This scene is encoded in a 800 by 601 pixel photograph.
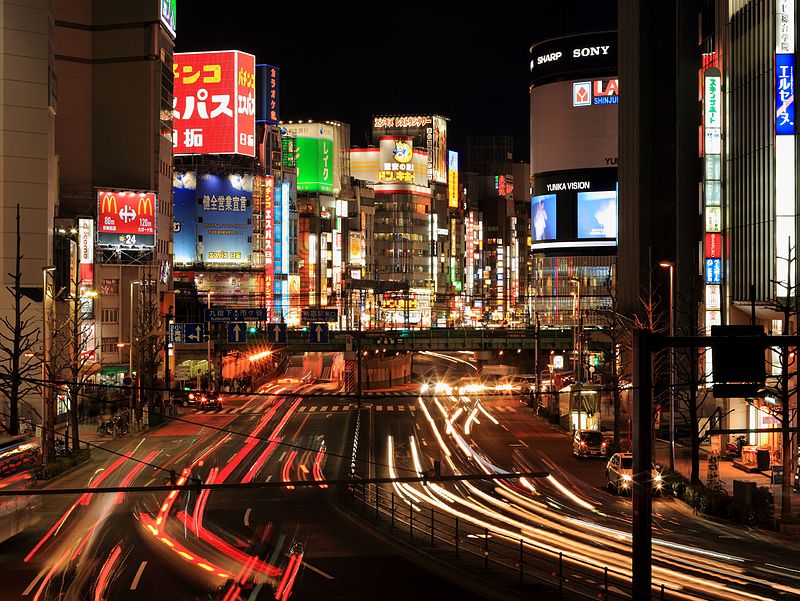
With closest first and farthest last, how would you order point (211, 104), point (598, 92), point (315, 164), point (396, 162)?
point (211, 104), point (598, 92), point (315, 164), point (396, 162)

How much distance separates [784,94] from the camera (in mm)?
41469

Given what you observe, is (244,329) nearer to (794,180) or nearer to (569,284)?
(794,180)

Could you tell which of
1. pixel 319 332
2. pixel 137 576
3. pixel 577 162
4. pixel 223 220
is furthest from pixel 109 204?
pixel 577 162

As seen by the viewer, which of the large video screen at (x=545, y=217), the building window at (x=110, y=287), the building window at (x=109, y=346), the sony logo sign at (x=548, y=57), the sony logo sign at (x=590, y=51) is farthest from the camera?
the sony logo sign at (x=548, y=57)

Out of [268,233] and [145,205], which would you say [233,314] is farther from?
[268,233]

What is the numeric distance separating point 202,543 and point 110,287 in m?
54.6

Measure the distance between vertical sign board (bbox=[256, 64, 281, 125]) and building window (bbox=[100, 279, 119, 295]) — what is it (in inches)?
2060

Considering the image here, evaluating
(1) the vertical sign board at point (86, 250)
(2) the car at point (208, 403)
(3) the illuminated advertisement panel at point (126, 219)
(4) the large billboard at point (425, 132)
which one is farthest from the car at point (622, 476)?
(4) the large billboard at point (425, 132)

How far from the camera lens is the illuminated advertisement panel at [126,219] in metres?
77.1

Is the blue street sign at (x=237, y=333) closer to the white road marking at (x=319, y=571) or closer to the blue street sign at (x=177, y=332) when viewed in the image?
the blue street sign at (x=177, y=332)

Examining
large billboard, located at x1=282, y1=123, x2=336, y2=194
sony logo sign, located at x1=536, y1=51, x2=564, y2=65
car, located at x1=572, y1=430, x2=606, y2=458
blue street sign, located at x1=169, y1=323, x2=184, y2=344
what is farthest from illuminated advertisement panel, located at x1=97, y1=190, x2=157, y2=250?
large billboard, located at x1=282, y1=123, x2=336, y2=194

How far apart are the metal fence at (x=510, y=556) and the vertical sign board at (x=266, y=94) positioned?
98.7m

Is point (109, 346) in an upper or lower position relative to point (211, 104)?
lower

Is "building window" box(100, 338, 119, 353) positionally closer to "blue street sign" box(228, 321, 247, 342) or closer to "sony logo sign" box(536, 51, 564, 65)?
"blue street sign" box(228, 321, 247, 342)
